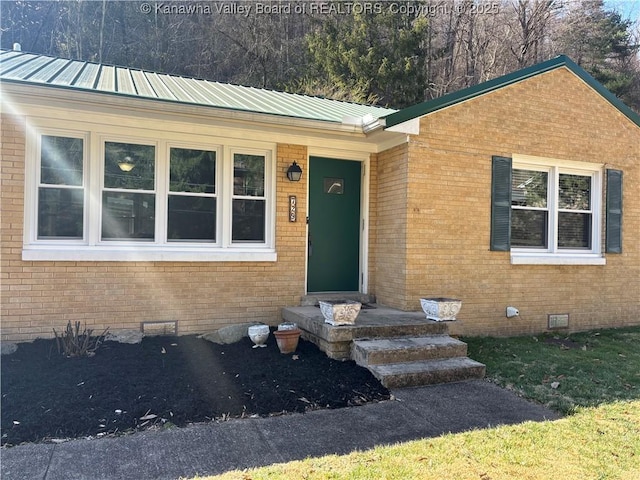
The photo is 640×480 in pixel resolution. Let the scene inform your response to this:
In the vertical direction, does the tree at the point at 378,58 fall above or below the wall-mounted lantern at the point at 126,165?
above

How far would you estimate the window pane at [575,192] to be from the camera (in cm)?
832

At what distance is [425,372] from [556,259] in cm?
428

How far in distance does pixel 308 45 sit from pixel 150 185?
15.6 m

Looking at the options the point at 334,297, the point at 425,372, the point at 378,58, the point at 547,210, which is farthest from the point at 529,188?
the point at 378,58

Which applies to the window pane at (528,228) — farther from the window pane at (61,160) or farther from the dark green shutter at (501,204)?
the window pane at (61,160)

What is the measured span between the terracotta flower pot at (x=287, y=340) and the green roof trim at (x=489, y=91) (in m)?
3.21

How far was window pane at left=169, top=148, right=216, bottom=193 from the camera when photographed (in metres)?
6.66

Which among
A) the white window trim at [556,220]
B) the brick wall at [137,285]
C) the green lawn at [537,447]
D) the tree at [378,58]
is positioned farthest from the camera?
the tree at [378,58]

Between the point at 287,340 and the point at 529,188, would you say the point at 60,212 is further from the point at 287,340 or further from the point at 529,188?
the point at 529,188

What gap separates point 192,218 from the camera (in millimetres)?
6789

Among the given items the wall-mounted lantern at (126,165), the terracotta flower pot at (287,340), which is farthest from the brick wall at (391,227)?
the wall-mounted lantern at (126,165)

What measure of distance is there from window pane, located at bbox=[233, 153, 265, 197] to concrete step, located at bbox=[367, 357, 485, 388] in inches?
132

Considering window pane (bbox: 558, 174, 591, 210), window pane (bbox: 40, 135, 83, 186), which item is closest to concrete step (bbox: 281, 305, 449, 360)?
window pane (bbox: 40, 135, 83, 186)

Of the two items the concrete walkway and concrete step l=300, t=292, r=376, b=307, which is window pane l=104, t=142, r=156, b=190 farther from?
the concrete walkway
